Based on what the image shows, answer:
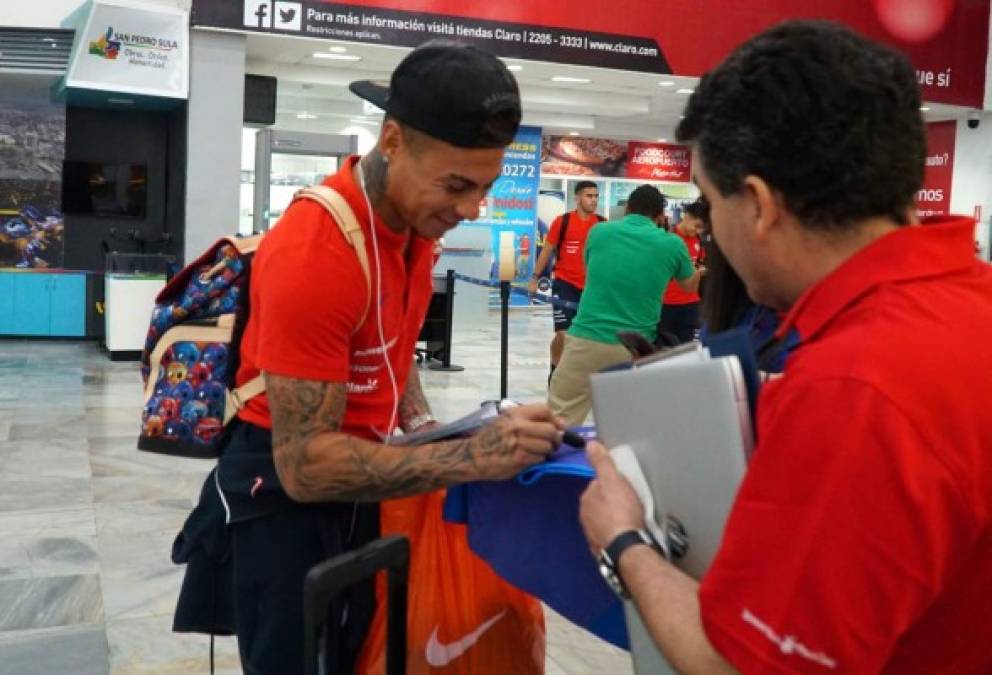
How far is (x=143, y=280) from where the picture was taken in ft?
33.6

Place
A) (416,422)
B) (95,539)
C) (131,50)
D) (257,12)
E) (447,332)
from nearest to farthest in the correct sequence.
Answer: (416,422)
(95,539)
(131,50)
(257,12)
(447,332)

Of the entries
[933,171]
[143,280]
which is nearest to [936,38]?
[933,171]

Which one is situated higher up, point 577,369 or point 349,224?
point 349,224

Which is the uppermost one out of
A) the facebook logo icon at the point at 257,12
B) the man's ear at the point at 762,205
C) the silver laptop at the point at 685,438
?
the facebook logo icon at the point at 257,12

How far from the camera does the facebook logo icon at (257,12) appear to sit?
993 cm

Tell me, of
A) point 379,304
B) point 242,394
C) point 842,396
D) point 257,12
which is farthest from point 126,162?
point 842,396

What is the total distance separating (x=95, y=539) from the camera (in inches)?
187

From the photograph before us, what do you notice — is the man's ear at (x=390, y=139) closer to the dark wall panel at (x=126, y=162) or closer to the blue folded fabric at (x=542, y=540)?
the blue folded fabric at (x=542, y=540)

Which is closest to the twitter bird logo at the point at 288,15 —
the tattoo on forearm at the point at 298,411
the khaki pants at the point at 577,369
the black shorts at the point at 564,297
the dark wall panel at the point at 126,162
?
the dark wall panel at the point at 126,162

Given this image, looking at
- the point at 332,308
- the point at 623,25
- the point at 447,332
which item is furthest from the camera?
the point at 623,25

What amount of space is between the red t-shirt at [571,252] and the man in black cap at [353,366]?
7331 millimetres

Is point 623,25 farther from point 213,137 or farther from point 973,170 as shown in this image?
point 973,170

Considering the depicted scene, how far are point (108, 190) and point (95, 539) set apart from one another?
8.03m

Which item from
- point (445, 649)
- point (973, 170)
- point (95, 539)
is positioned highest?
point (973, 170)
